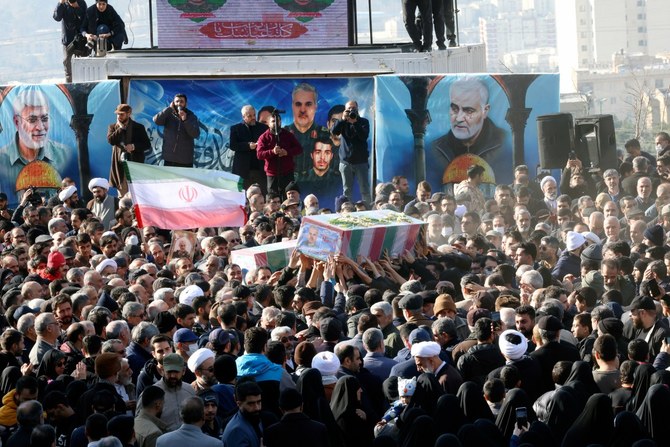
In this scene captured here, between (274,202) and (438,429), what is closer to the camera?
(438,429)

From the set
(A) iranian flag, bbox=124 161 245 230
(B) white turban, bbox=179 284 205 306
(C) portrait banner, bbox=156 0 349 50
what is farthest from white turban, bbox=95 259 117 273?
(C) portrait banner, bbox=156 0 349 50

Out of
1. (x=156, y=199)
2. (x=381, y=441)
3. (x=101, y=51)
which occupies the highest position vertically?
(x=101, y=51)

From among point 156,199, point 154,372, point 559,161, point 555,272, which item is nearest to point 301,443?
point 154,372

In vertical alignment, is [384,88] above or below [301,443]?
above

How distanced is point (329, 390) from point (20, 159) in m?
11.9

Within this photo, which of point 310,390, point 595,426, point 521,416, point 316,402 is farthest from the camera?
point 310,390

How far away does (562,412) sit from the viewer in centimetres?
980

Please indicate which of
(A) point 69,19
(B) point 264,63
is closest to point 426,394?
(B) point 264,63

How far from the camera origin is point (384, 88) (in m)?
21.2

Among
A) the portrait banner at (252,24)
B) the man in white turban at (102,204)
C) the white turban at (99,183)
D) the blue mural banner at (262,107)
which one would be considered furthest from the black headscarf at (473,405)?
the portrait banner at (252,24)

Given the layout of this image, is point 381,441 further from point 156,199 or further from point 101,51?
point 101,51

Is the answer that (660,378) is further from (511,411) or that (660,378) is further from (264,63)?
(264,63)

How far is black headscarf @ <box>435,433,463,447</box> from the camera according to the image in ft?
28.9

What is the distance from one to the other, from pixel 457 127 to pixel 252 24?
4810mm
